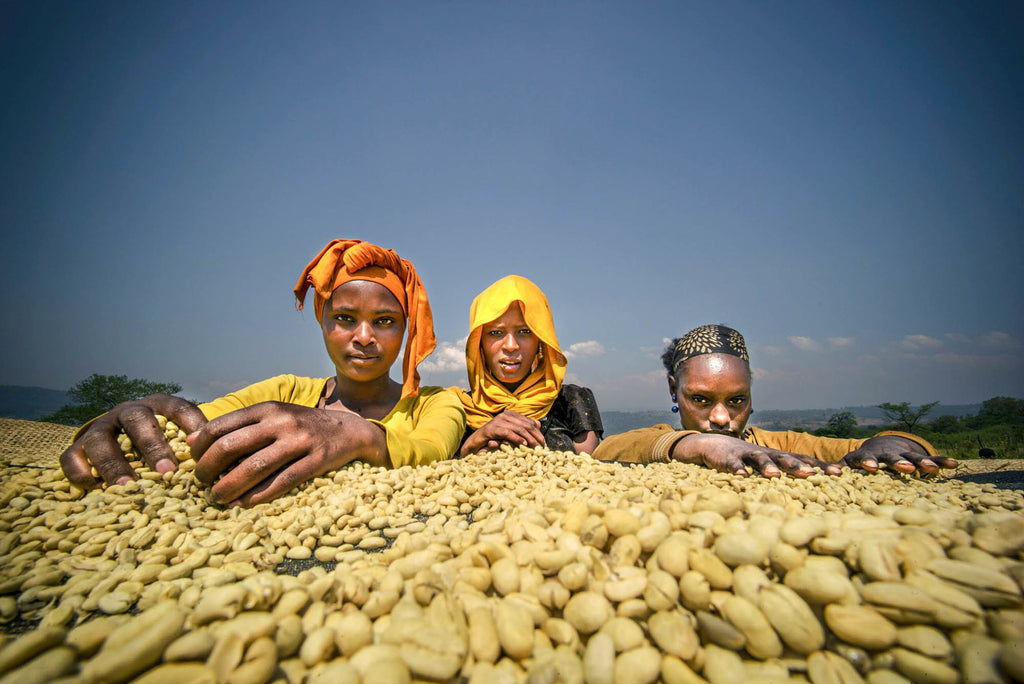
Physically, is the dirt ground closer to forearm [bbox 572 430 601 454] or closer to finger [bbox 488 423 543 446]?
forearm [bbox 572 430 601 454]

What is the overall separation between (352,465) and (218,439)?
1.92 feet

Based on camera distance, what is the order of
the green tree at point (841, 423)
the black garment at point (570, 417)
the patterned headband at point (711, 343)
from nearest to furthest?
the patterned headband at point (711, 343) < the black garment at point (570, 417) < the green tree at point (841, 423)

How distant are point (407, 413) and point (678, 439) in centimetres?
178

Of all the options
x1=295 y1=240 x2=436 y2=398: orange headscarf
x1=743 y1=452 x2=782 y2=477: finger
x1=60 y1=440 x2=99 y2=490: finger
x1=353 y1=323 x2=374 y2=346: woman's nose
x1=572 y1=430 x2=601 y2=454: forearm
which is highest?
x1=295 y1=240 x2=436 y2=398: orange headscarf

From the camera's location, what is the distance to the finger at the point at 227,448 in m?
1.51

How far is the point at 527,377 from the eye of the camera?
3.66 metres

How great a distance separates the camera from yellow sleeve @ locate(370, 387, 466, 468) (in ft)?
7.14

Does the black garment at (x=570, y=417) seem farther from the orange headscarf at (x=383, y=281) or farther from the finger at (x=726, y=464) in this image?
the finger at (x=726, y=464)

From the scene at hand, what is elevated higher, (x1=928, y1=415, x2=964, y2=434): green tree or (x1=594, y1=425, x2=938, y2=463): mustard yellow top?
(x1=594, y1=425, x2=938, y2=463): mustard yellow top

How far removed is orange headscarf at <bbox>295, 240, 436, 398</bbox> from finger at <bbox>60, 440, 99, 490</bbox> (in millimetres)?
1469

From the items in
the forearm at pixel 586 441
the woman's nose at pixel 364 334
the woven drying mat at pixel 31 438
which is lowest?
the woven drying mat at pixel 31 438

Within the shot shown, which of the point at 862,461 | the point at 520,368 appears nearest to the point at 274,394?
the point at 520,368

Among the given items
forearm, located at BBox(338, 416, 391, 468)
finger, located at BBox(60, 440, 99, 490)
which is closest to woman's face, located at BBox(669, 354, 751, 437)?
forearm, located at BBox(338, 416, 391, 468)

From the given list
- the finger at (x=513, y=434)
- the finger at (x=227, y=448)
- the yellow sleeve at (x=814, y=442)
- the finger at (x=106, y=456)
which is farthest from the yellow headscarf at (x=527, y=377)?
the finger at (x=106, y=456)
